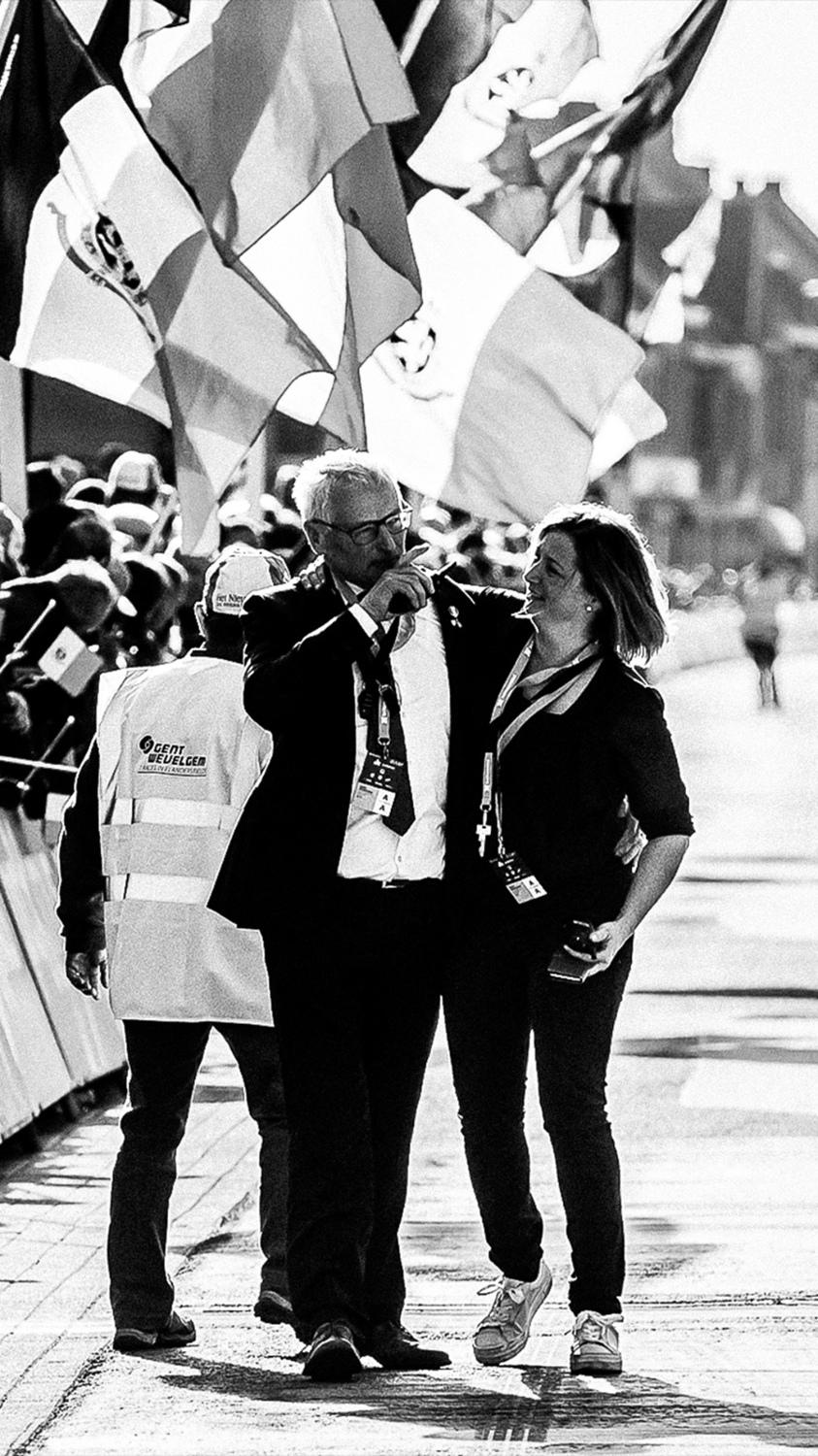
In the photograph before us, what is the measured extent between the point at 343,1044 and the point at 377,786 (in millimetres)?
538

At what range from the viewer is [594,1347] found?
6.57 metres

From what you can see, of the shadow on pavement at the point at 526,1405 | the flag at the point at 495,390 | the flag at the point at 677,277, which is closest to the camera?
the shadow on pavement at the point at 526,1405

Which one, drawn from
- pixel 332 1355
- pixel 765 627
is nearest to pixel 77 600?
pixel 332 1355

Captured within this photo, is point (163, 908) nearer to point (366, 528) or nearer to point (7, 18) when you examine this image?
point (366, 528)

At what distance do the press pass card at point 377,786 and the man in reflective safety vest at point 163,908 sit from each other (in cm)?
61

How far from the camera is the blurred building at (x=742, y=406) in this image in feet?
369

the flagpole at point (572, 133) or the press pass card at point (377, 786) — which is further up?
the press pass card at point (377, 786)

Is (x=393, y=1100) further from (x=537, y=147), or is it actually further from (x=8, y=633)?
(x=537, y=147)

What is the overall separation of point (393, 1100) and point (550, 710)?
0.86 meters

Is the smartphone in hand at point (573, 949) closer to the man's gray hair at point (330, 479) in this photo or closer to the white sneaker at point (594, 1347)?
the white sneaker at point (594, 1347)

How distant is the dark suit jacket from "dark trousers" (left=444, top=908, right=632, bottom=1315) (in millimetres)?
242

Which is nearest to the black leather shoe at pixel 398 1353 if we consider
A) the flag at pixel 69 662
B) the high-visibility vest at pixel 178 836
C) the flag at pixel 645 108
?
the high-visibility vest at pixel 178 836

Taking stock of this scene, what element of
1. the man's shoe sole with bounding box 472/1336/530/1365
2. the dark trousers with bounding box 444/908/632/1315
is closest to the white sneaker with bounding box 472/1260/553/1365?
the man's shoe sole with bounding box 472/1336/530/1365

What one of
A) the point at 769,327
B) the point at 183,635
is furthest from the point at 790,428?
the point at 183,635
